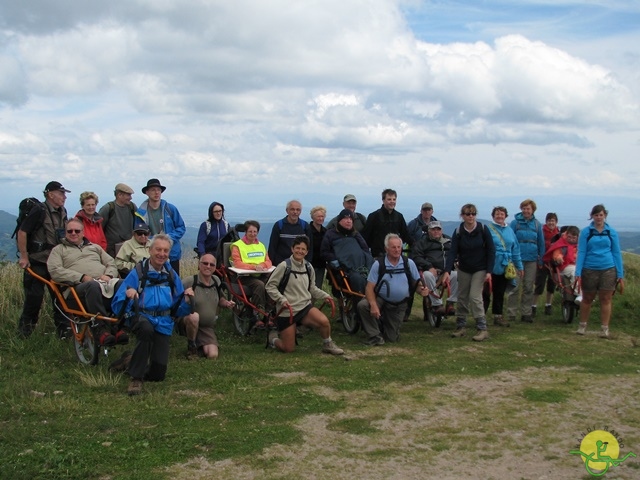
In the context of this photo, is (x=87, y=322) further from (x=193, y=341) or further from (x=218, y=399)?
(x=218, y=399)

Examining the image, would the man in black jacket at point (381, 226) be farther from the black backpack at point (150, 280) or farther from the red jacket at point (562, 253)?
the black backpack at point (150, 280)

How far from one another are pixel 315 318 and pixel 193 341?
155cm

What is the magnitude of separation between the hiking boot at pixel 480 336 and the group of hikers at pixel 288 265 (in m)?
0.02

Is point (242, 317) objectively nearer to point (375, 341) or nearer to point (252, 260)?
point (252, 260)

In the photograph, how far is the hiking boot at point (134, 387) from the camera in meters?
6.42

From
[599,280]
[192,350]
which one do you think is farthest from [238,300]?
[599,280]

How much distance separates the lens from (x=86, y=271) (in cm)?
783

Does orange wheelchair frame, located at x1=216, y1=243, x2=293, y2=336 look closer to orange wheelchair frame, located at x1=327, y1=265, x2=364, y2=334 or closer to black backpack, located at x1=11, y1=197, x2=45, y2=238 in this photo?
orange wheelchair frame, located at x1=327, y1=265, x2=364, y2=334

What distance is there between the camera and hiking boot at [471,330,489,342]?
9357mm

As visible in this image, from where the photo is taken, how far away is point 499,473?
4.59 m

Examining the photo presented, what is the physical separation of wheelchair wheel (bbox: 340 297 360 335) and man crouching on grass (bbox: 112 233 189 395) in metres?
3.52

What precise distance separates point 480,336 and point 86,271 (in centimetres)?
532

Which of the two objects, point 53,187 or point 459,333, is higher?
point 53,187

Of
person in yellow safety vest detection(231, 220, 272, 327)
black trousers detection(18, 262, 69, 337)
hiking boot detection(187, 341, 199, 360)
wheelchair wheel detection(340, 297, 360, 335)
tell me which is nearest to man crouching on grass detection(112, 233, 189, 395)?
hiking boot detection(187, 341, 199, 360)
